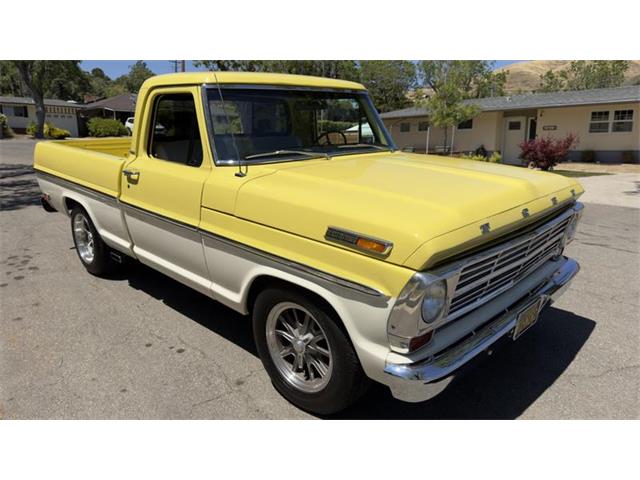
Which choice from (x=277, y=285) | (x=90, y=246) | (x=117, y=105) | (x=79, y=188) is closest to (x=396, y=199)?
(x=277, y=285)

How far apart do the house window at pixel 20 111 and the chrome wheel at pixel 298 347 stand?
176 ft

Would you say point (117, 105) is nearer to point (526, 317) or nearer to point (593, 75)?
point (526, 317)

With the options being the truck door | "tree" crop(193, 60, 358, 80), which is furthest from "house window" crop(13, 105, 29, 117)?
the truck door

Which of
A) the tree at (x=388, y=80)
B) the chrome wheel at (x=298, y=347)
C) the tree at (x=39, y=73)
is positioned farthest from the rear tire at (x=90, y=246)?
the tree at (x=388, y=80)

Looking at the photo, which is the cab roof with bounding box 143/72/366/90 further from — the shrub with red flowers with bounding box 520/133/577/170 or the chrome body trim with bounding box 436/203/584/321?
the shrub with red flowers with bounding box 520/133/577/170

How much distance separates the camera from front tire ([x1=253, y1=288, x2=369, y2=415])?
2725 mm

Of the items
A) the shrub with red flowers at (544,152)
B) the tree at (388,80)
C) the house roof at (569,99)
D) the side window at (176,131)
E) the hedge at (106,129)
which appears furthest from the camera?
the tree at (388,80)

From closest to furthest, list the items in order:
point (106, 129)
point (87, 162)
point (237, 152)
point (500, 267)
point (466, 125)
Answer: point (500, 267)
point (237, 152)
point (87, 162)
point (466, 125)
point (106, 129)

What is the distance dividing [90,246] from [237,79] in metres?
3.11

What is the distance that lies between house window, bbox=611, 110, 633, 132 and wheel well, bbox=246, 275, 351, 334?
23652mm

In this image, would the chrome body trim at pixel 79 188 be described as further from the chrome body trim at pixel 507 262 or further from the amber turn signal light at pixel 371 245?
the chrome body trim at pixel 507 262

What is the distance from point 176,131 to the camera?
4066 millimetres

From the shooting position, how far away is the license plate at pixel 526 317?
3016 mm

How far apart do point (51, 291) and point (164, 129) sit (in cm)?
237
